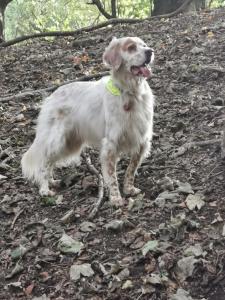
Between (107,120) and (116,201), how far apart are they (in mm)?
900

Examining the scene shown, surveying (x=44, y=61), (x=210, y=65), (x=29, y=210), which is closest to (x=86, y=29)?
(x=44, y=61)

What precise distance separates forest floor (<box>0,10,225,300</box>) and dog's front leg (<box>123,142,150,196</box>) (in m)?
0.15

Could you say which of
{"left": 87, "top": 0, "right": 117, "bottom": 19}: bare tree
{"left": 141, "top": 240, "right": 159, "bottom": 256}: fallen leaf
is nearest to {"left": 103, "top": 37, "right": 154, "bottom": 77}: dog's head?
{"left": 141, "top": 240, "right": 159, "bottom": 256}: fallen leaf

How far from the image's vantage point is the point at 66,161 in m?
6.64

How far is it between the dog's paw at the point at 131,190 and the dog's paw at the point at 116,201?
0.69 ft

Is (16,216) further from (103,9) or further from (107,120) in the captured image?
(103,9)

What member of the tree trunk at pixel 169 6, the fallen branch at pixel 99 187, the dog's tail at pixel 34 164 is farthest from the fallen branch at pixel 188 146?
the tree trunk at pixel 169 6

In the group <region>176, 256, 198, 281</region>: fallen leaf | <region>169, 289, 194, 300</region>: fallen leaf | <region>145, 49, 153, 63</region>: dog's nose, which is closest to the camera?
<region>169, 289, 194, 300</region>: fallen leaf

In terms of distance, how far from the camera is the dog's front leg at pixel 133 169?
18.8 feet

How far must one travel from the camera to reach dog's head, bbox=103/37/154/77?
539 centimetres

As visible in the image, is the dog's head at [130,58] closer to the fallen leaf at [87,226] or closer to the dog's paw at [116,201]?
the dog's paw at [116,201]

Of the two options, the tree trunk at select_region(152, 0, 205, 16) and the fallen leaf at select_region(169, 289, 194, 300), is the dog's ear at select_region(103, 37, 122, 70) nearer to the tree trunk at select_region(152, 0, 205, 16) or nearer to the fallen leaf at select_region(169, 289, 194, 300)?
the fallen leaf at select_region(169, 289, 194, 300)

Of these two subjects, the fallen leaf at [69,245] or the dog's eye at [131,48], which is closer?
the fallen leaf at [69,245]

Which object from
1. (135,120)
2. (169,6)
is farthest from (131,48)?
(169,6)
